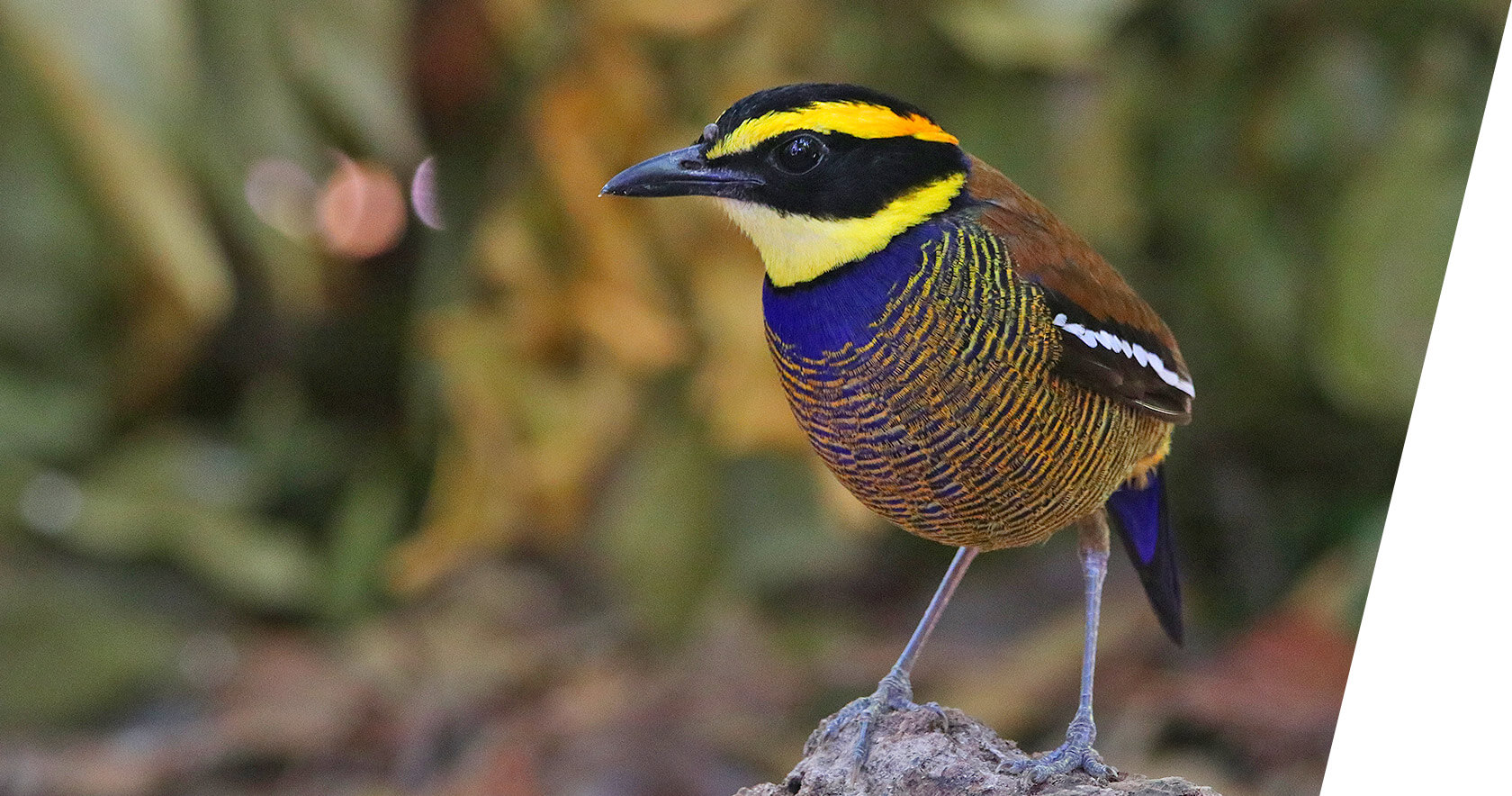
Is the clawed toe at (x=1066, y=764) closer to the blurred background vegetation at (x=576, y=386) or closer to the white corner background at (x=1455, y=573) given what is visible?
the white corner background at (x=1455, y=573)

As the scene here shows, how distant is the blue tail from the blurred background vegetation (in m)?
0.75

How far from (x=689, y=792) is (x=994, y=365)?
1.47 m

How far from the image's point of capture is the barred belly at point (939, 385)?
71 centimetres

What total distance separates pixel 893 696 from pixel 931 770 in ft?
0.23

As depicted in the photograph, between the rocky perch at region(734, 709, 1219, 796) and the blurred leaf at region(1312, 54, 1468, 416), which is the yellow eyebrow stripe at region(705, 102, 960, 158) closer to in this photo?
the rocky perch at region(734, 709, 1219, 796)

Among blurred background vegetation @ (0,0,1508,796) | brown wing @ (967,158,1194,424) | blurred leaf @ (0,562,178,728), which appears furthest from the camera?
blurred leaf @ (0,562,178,728)

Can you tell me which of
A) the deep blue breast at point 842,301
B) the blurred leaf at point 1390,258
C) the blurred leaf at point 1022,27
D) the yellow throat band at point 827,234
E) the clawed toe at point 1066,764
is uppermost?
Result: the blurred leaf at point 1022,27

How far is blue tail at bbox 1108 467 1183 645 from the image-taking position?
880mm

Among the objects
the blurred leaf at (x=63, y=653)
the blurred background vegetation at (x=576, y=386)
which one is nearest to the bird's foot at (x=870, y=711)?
the blurred background vegetation at (x=576, y=386)

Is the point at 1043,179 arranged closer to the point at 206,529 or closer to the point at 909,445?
the point at 909,445

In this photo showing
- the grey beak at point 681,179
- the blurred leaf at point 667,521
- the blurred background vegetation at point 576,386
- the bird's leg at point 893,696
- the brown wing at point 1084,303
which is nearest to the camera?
the grey beak at point 681,179

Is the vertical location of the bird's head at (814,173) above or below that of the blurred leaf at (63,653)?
below

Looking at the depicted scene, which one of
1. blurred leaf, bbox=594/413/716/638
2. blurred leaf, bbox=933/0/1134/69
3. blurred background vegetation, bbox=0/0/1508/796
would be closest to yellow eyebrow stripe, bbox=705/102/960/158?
blurred background vegetation, bbox=0/0/1508/796

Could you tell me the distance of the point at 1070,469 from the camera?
75cm
